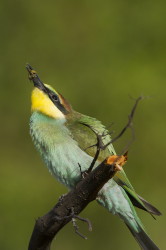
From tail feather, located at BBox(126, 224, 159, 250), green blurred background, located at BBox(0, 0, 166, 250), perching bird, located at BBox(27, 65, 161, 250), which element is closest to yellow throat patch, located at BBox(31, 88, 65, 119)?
perching bird, located at BBox(27, 65, 161, 250)

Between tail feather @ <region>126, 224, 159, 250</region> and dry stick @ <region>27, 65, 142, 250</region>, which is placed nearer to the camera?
dry stick @ <region>27, 65, 142, 250</region>

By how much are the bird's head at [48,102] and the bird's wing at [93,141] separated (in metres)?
0.09

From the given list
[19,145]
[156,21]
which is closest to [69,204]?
[19,145]

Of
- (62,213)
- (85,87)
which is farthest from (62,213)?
(85,87)

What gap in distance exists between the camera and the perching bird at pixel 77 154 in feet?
12.2

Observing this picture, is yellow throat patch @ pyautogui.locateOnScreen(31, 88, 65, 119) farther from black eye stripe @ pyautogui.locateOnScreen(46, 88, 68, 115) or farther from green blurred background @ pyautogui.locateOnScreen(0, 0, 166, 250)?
green blurred background @ pyautogui.locateOnScreen(0, 0, 166, 250)

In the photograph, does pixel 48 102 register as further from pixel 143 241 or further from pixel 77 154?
pixel 143 241

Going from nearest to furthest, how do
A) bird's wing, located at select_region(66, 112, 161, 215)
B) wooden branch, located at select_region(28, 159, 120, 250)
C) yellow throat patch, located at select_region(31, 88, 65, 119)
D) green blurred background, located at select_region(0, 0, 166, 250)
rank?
wooden branch, located at select_region(28, 159, 120, 250), bird's wing, located at select_region(66, 112, 161, 215), yellow throat patch, located at select_region(31, 88, 65, 119), green blurred background, located at select_region(0, 0, 166, 250)

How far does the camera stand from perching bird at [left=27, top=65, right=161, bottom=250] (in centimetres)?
373

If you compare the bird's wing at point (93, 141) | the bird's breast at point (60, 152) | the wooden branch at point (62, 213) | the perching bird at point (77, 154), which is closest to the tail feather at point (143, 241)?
the perching bird at point (77, 154)

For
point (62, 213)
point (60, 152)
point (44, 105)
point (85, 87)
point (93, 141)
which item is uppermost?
point (85, 87)

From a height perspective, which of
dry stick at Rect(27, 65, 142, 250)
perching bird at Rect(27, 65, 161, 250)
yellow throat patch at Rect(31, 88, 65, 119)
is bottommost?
dry stick at Rect(27, 65, 142, 250)

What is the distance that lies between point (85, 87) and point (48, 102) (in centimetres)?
173

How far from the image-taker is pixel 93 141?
3.85 metres
